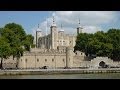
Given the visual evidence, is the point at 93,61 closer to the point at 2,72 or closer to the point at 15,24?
the point at 15,24

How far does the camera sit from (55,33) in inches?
3792

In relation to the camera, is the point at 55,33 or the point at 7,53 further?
the point at 55,33

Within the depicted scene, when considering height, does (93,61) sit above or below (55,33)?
below
